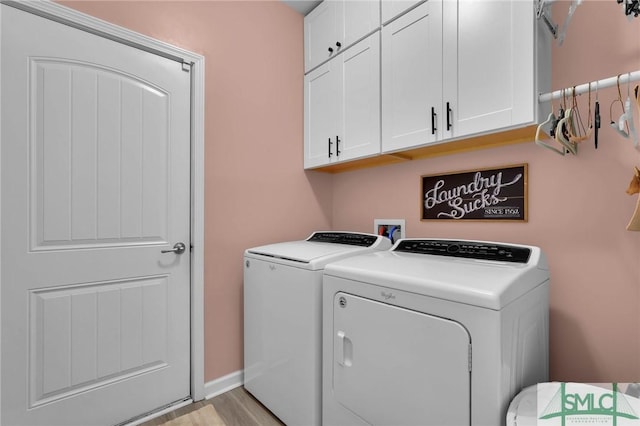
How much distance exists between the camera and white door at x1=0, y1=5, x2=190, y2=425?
1.37 meters

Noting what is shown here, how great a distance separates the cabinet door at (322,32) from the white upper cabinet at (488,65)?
84 centimetres

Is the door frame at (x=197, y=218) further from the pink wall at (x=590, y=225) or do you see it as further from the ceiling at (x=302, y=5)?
the pink wall at (x=590, y=225)

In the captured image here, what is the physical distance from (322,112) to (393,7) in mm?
780

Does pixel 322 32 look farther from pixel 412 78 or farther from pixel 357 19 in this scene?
pixel 412 78

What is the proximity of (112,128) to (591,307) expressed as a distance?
8.19 feet

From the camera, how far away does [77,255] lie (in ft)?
4.96

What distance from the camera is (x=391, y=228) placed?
2.11 metres

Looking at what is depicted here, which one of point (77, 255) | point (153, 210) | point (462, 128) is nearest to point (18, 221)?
point (77, 255)

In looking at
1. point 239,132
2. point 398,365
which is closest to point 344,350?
point 398,365

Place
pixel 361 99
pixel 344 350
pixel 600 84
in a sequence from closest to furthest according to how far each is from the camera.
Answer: pixel 600 84, pixel 344 350, pixel 361 99

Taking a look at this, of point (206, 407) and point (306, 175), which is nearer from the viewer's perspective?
point (206, 407)

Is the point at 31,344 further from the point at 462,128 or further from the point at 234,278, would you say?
the point at 462,128

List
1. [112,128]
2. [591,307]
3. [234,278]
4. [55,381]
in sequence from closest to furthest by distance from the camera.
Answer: [591,307] → [55,381] → [112,128] → [234,278]

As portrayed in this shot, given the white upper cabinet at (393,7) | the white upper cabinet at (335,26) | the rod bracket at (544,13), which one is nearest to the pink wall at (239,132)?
the white upper cabinet at (335,26)
